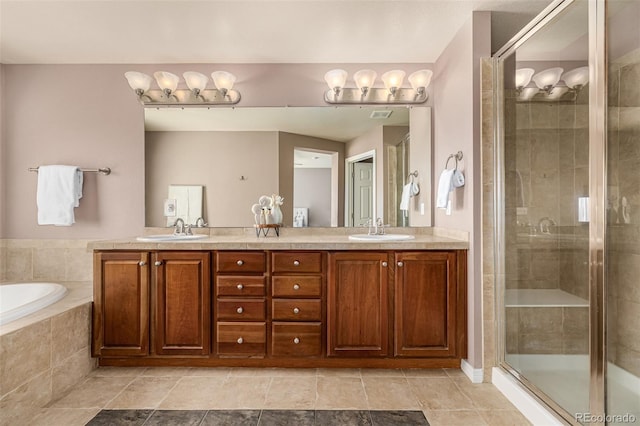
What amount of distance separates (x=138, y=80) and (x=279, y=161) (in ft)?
4.20

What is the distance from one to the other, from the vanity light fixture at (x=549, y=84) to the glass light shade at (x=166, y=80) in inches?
97.9

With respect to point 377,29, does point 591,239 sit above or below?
below

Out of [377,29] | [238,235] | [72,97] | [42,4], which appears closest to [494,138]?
[377,29]

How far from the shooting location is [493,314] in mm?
2234

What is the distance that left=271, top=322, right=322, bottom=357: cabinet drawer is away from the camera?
7.68ft

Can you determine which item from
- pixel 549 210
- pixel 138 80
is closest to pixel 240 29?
pixel 138 80

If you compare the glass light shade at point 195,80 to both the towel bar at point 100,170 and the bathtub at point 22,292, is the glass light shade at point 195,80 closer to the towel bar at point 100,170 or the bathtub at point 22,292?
the towel bar at point 100,170

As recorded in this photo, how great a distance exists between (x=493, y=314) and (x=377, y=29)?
2.05 meters

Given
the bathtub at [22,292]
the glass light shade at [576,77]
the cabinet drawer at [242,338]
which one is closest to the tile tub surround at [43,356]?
the bathtub at [22,292]

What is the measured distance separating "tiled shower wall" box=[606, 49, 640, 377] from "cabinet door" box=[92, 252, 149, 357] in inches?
101

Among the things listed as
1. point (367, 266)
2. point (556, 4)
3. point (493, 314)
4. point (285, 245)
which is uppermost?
point (556, 4)

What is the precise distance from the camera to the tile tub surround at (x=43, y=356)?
5.79 ft

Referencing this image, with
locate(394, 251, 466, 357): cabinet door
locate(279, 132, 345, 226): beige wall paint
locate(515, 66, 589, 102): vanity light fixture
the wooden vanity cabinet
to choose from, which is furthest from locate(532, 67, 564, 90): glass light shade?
the wooden vanity cabinet

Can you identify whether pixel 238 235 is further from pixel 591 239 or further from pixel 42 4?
pixel 591 239
